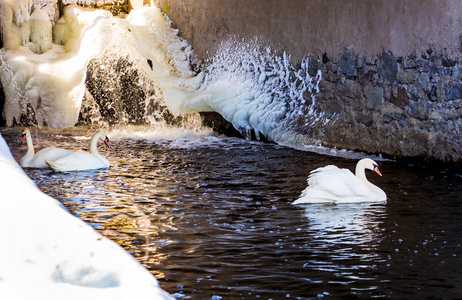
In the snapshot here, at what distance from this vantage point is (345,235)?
480 cm

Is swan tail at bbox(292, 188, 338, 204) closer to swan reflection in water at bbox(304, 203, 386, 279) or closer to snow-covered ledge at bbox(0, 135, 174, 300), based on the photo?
swan reflection in water at bbox(304, 203, 386, 279)

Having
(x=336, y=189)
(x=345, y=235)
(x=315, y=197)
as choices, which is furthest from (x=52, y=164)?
(x=345, y=235)

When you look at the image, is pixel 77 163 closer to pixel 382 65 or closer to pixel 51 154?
pixel 51 154

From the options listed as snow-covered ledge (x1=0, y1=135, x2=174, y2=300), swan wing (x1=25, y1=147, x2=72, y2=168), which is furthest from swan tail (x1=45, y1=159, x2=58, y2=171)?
snow-covered ledge (x1=0, y1=135, x2=174, y2=300)

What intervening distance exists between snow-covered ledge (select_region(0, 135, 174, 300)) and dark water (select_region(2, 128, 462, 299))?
51.9 inches

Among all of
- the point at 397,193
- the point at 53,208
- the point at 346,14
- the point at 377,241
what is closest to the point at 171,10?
the point at 346,14

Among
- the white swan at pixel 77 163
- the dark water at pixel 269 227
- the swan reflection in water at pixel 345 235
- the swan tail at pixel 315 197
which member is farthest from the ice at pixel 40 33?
the swan reflection in water at pixel 345 235

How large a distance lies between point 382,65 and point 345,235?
4.31 meters

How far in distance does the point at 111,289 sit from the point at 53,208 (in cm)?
66

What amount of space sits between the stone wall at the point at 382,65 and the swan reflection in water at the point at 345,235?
2.45 m

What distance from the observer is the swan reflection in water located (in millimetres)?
4102

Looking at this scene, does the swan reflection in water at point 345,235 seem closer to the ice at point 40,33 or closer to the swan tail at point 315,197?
the swan tail at point 315,197

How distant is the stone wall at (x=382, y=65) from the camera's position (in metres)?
7.64

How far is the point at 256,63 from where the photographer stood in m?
11.5
